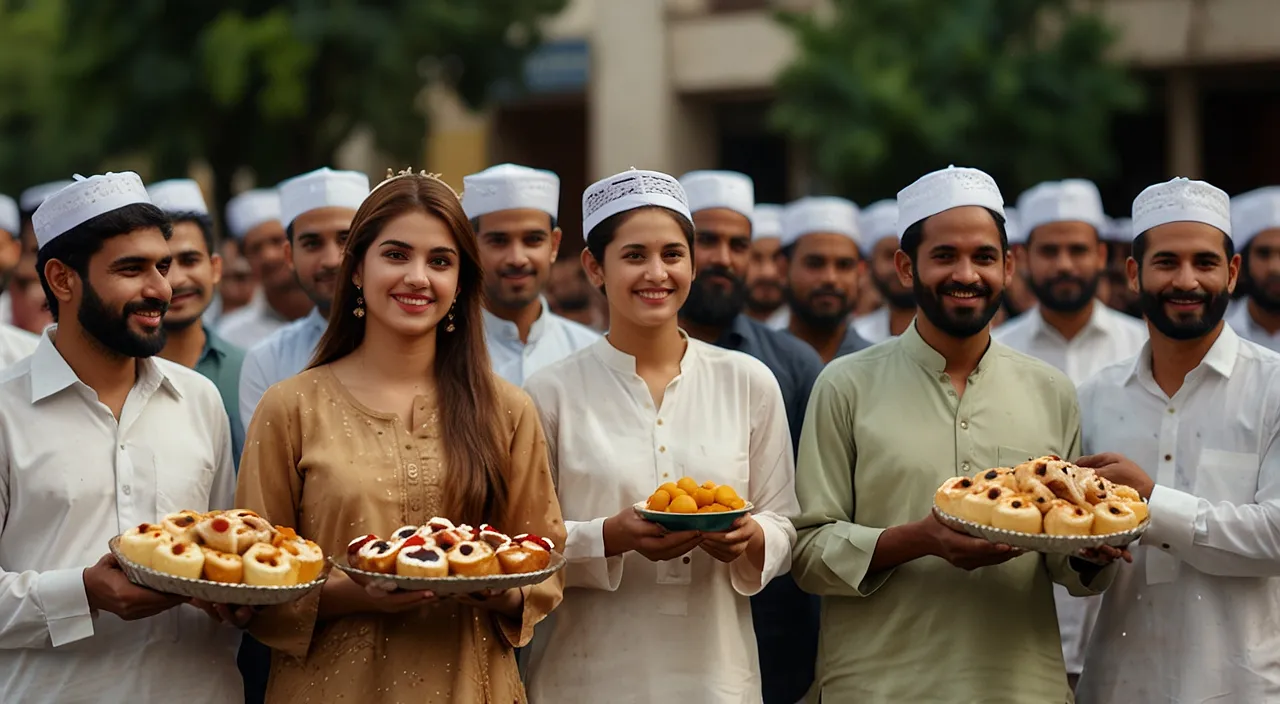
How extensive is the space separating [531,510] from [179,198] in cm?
323

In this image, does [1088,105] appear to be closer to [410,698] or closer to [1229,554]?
[1229,554]

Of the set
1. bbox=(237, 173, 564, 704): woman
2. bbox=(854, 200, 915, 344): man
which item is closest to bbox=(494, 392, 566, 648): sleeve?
bbox=(237, 173, 564, 704): woman

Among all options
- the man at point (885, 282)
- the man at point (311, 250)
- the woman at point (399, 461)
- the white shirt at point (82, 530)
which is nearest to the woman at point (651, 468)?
the woman at point (399, 461)

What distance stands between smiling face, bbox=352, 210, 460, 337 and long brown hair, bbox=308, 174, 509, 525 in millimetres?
35

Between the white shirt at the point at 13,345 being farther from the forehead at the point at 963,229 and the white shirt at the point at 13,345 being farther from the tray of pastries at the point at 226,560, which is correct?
the forehead at the point at 963,229

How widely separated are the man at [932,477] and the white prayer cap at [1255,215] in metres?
2.87

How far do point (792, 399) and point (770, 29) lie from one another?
14.8 m

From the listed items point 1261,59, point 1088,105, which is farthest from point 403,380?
point 1261,59

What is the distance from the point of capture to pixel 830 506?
4660mm

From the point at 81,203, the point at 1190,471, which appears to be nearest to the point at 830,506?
the point at 1190,471

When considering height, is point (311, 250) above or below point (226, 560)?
A: above

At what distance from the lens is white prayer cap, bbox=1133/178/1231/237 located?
496cm

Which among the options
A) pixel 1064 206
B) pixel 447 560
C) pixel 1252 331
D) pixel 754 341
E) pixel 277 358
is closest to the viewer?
pixel 447 560

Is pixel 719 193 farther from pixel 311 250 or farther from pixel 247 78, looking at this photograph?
pixel 247 78
